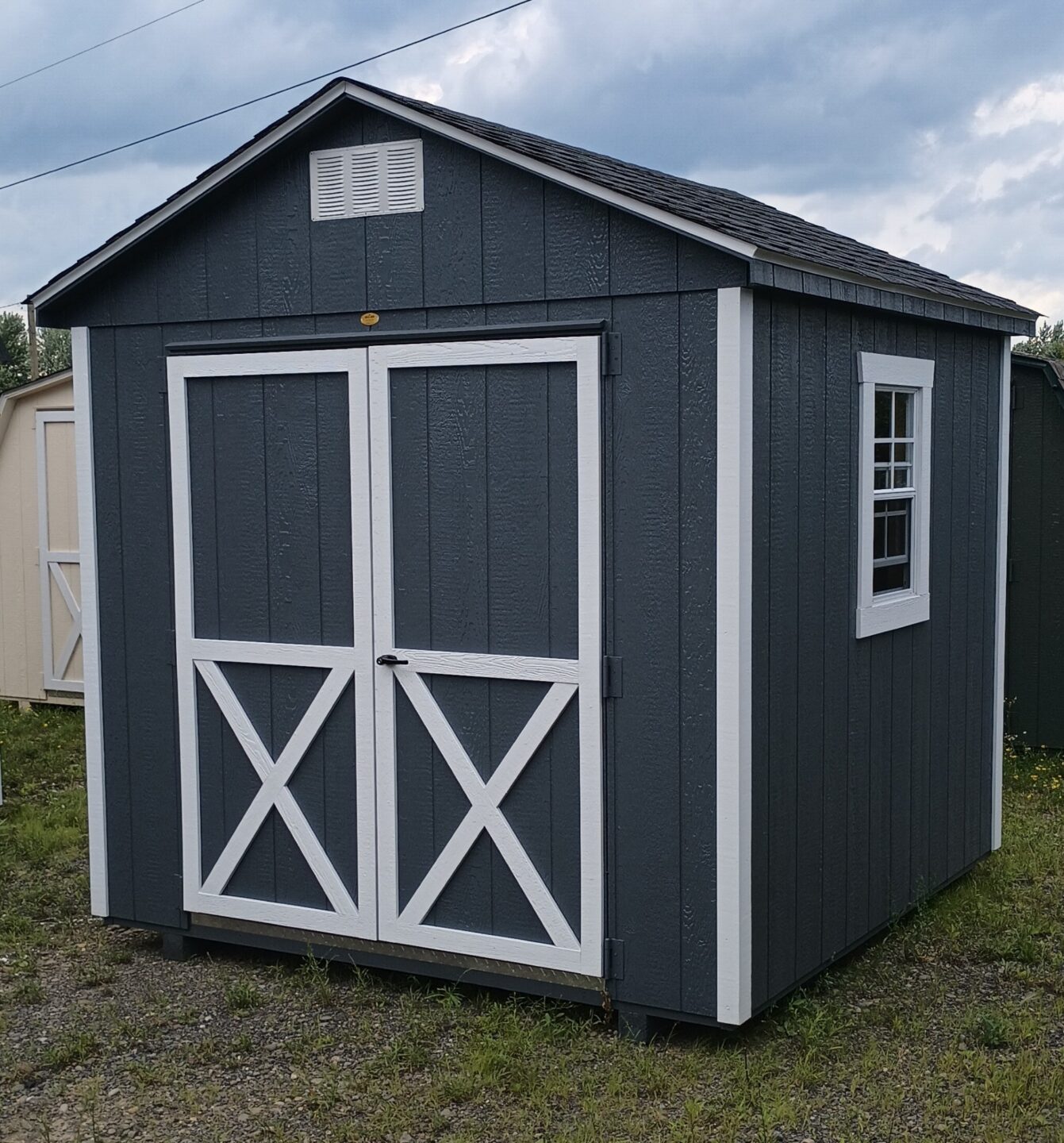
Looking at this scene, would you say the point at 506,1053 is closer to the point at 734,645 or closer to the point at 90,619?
the point at 734,645

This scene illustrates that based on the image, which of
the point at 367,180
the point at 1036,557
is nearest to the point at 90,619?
the point at 367,180

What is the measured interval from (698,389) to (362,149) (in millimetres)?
1547

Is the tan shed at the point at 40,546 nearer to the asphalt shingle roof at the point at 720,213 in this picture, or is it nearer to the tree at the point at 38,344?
the asphalt shingle roof at the point at 720,213

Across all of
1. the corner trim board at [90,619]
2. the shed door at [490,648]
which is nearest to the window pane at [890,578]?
the shed door at [490,648]

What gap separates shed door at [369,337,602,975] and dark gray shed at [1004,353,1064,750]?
5300mm

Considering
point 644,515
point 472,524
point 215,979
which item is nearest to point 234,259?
point 472,524

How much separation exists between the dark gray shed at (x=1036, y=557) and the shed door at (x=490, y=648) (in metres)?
5.30

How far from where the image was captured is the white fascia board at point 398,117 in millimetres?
4621

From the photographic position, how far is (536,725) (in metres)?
5.06

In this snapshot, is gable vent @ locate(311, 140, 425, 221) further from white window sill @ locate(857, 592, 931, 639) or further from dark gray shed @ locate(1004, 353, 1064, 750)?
dark gray shed @ locate(1004, 353, 1064, 750)

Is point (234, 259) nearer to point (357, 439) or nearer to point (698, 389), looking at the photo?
point (357, 439)

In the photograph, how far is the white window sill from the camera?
5598 mm

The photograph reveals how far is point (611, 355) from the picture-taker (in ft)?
15.9

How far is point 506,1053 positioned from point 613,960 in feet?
1.57
